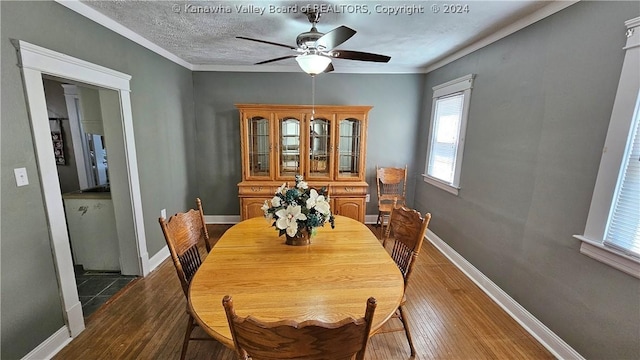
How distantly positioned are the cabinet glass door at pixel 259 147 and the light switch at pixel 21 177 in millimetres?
2199

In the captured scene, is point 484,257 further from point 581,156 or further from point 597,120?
point 597,120

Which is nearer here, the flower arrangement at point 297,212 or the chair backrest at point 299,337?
the chair backrest at point 299,337

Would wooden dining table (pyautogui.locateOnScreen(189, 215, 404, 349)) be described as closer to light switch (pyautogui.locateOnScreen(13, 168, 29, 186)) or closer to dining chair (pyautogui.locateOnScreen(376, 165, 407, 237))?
light switch (pyautogui.locateOnScreen(13, 168, 29, 186))

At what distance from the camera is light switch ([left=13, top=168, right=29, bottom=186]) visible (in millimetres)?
1509

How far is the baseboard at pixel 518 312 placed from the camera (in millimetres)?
1737

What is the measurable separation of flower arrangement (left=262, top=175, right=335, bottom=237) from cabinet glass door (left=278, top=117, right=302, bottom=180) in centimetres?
198

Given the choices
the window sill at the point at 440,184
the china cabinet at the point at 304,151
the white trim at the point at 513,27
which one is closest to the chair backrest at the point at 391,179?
the window sill at the point at 440,184

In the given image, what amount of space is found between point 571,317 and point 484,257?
84 centimetres

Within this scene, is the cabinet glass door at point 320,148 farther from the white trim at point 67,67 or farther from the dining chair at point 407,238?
the white trim at point 67,67

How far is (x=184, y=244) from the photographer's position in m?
Answer: 1.62

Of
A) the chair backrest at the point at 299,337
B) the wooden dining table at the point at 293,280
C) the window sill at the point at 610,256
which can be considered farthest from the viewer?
the window sill at the point at 610,256

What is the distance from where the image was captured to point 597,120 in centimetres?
155

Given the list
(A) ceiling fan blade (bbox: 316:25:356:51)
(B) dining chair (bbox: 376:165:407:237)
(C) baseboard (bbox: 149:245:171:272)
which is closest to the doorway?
(C) baseboard (bbox: 149:245:171:272)

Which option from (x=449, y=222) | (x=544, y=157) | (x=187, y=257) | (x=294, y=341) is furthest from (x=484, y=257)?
(x=187, y=257)
